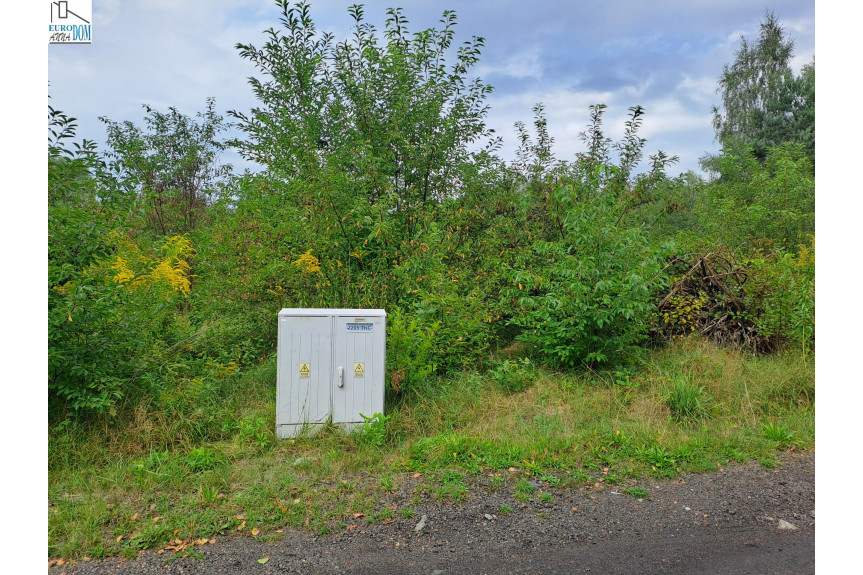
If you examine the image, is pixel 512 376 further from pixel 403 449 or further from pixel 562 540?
pixel 562 540

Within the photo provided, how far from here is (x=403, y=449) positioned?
4645mm

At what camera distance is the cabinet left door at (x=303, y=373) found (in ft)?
15.8

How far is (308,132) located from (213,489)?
16.7ft

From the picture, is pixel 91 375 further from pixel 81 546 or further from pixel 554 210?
pixel 554 210

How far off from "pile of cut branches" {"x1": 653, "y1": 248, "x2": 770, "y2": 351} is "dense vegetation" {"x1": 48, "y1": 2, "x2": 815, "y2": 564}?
0.04m

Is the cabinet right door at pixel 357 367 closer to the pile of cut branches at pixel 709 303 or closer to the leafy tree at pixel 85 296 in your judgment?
the leafy tree at pixel 85 296

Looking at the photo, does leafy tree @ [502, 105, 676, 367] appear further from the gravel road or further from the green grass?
the gravel road

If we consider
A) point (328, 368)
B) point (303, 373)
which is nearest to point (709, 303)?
point (328, 368)

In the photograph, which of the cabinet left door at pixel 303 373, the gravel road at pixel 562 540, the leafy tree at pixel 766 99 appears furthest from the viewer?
A: the leafy tree at pixel 766 99

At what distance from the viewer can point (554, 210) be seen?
7809 mm

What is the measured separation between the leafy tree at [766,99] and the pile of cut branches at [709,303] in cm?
1622

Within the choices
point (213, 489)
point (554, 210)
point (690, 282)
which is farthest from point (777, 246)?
point (213, 489)

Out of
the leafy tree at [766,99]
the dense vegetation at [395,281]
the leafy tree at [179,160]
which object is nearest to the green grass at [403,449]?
the dense vegetation at [395,281]

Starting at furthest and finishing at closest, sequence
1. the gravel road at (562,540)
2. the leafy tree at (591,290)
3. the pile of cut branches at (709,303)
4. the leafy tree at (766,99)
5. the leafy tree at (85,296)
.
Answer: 1. the leafy tree at (766,99)
2. the pile of cut branches at (709,303)
3. the leafy tree at (591,290)
4. the leafy tree at (85,296)
5. the gravel road at (562,540)
